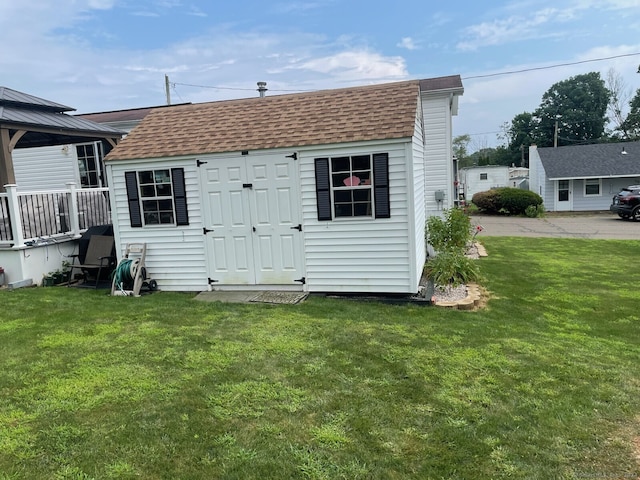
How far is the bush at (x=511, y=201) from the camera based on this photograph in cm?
2445

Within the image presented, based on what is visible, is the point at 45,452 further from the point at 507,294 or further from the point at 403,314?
the point at 507,294

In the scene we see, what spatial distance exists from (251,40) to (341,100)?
31.9 feet

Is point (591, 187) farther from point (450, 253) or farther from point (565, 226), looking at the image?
point (450, 253)

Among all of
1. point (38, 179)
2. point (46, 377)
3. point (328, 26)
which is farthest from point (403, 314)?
point (328, 26)

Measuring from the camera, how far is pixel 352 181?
664cm

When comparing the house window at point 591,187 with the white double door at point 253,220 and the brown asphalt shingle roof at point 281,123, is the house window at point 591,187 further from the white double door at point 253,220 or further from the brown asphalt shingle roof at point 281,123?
the white double door at point 253,220

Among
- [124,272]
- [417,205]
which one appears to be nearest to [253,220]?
[124,272]

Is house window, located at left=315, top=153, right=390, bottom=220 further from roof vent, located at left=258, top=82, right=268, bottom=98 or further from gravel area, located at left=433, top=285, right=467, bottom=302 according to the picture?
roof vent, located at left=258, top=82, right=268, bottom=98

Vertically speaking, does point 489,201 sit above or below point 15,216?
below

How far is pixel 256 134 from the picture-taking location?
284 inches

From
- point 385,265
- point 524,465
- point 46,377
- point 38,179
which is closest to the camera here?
A: point 524,465

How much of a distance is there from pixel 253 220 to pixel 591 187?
25.9 meters

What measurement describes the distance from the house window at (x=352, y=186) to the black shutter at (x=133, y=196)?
3.09 metres

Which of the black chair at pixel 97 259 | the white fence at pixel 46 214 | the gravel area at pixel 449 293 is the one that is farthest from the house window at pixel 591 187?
the black chair at pixel 97 259
